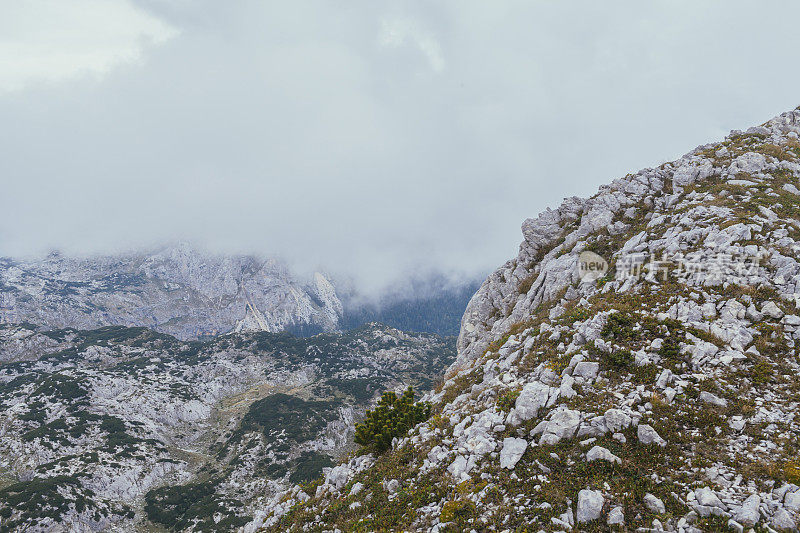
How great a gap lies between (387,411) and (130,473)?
119 m

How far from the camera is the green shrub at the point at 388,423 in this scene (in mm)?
19359

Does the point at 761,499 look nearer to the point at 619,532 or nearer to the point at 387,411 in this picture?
the point at 619,532

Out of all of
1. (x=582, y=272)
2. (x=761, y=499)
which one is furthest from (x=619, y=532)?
(x=582, y=272)

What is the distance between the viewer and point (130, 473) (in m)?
97.1

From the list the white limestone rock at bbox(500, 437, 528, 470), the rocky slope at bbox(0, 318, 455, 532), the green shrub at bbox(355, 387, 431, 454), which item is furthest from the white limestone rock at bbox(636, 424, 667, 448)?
the rocky slope at bbox(0, 318, 455, 532)

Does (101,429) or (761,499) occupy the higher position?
(761,499)

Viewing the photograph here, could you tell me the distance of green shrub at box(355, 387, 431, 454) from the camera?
19.4 meters

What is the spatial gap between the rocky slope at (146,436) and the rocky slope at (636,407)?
93.5 m

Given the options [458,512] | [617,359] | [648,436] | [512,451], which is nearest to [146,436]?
[458,512]

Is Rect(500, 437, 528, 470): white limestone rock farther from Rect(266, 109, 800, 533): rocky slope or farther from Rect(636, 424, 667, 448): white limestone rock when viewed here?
Rect(636, 424, 667, 448): white limestone rock

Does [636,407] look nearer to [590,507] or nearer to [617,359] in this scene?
[617,359]

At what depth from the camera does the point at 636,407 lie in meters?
12.6

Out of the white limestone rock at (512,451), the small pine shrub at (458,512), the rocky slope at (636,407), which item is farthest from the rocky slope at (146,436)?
the white limestone rock at (512,451)

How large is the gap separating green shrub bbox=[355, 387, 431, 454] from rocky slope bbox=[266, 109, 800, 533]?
928mm
